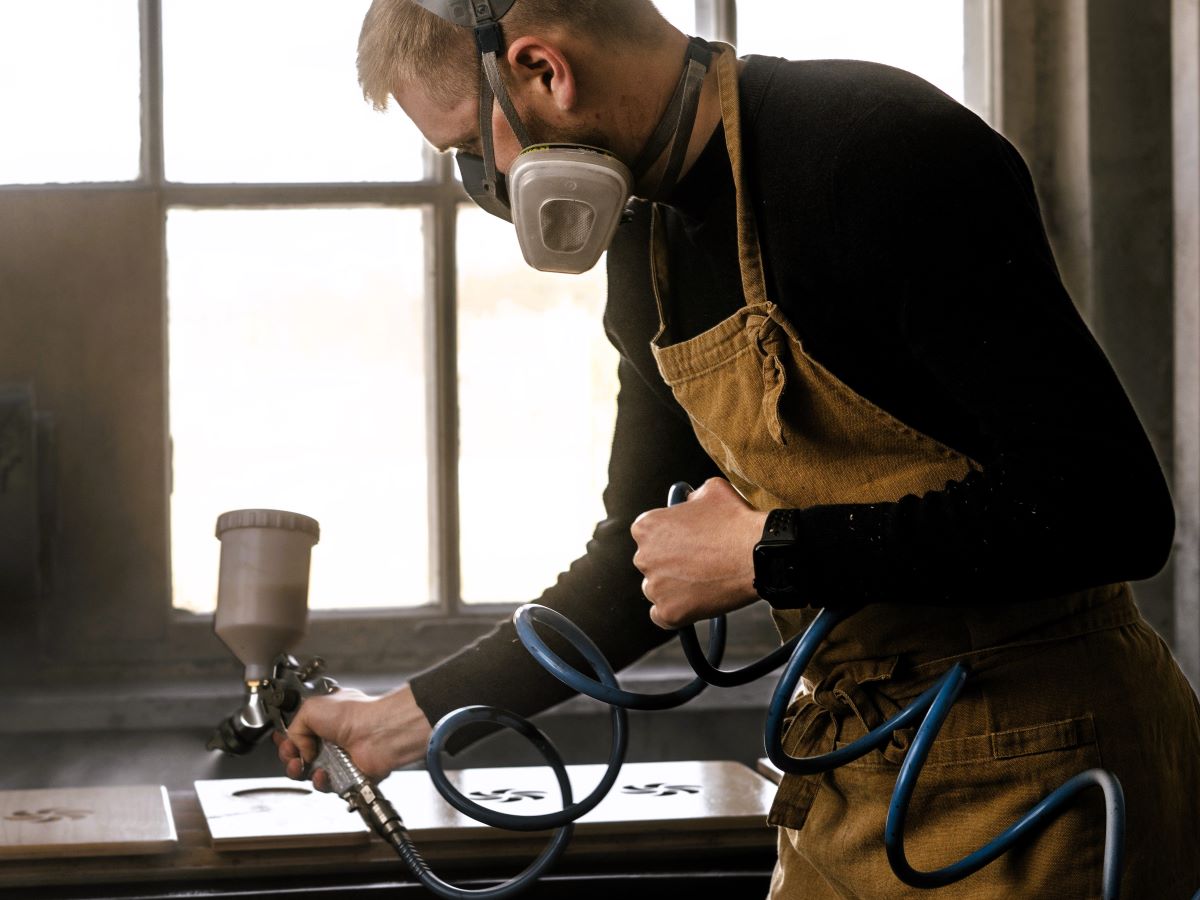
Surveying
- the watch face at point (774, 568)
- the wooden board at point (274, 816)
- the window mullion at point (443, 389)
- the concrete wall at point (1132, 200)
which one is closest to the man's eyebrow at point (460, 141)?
the watch face at point (774, 568)

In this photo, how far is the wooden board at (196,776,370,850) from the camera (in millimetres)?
1551

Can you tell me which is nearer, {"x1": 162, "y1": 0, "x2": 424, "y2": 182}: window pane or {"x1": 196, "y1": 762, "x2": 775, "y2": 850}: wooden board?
{"x1": 196, "y1": 762, "x2": 775, "y2": 850}: wooden board

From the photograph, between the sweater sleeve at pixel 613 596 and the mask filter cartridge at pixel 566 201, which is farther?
the sweater sleeve at pixel 613 596

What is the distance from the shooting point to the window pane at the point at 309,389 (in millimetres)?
3160

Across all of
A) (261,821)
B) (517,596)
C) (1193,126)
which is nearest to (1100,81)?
(1193,126)

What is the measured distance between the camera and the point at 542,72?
1165mm

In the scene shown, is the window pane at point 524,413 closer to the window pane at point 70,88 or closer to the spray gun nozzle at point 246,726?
the window pane at point 70,88

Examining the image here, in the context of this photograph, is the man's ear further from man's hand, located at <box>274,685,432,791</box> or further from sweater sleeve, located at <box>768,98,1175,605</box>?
man's hand, located at <box>274,685,432,791</box>

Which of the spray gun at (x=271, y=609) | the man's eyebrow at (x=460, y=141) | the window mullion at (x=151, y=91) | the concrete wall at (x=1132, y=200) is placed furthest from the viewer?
the window mullion at (x=151, y=91)

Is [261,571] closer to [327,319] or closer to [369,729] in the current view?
[369,729]

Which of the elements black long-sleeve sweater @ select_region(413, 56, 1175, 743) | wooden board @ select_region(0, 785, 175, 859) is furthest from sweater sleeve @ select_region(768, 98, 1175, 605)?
wooden board @ select_region(0, 785, 175, 859)

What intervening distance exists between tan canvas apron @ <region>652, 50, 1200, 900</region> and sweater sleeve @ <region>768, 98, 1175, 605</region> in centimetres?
12

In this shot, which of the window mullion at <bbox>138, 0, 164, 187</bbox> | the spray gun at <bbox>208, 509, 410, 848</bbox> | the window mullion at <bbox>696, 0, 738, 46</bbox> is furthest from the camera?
the window mullion at <bbox>696, 0, 738, 46</bbox>

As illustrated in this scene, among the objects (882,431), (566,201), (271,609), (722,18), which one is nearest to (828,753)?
(882,431)
